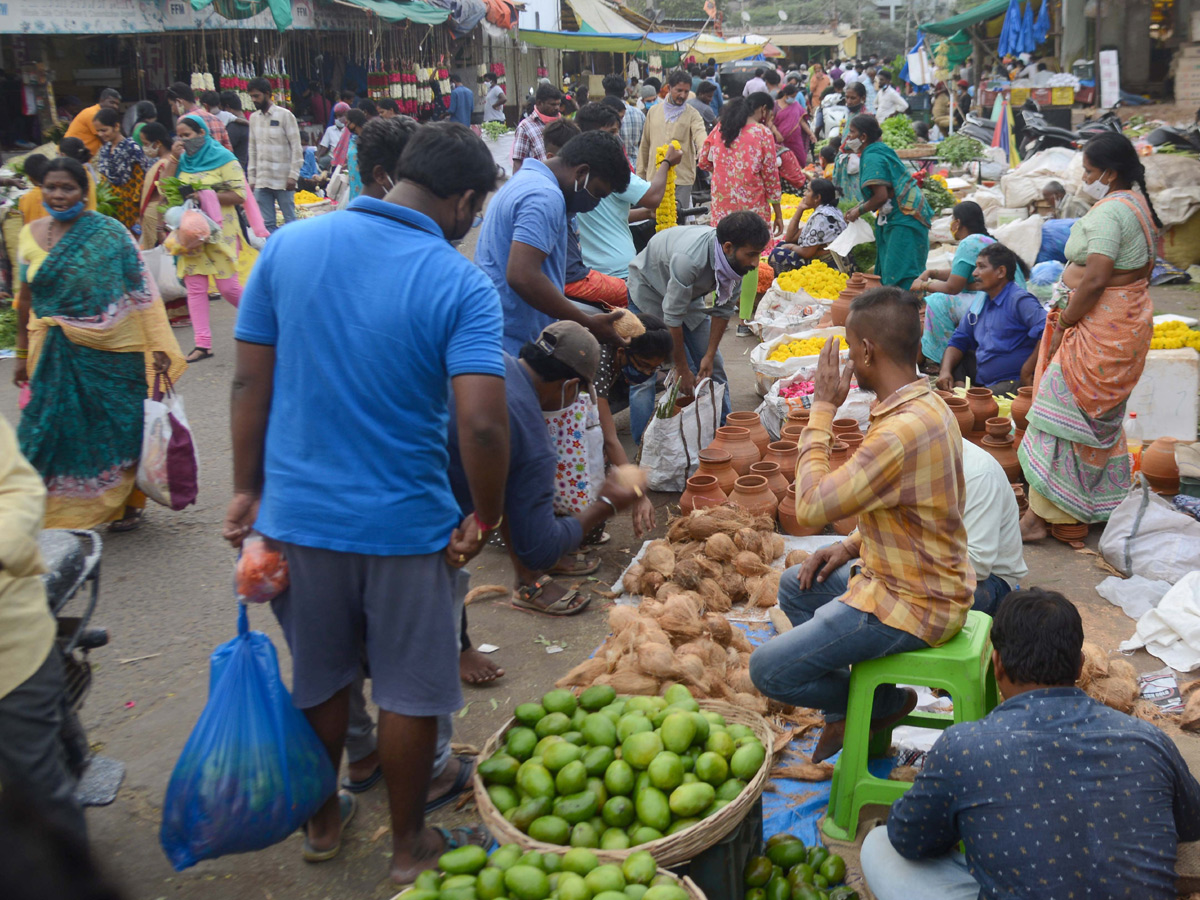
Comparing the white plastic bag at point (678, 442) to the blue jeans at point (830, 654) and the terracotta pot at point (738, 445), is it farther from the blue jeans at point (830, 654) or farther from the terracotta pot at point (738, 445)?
the blue jeans at point (830, 654)

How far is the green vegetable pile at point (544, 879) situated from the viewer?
2.17 metres

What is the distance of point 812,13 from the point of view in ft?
202

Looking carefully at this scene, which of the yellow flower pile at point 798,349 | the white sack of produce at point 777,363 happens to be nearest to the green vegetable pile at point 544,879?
the white sack of produce at point 777,363

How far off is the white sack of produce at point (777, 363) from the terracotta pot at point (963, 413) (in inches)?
46.9

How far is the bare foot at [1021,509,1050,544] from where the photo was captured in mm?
5273

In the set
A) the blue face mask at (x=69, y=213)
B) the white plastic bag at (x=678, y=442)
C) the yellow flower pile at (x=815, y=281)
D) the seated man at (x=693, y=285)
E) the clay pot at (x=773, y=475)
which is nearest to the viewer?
the blue face mask at (x=69, y=213)

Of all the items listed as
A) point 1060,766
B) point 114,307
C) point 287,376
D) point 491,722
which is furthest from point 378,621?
point 114,307

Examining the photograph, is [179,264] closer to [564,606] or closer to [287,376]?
[564,606]

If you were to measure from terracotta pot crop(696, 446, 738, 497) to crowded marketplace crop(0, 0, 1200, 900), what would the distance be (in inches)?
0.7

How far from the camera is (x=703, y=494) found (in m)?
5.24

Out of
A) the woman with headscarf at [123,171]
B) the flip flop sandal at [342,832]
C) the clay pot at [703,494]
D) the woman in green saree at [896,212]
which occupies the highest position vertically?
the woman with headscarf at [123,171]

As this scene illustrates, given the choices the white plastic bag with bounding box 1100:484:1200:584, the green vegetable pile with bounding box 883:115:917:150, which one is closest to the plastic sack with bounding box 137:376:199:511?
the white plastic bag with bounding box 1100:484:1200:584

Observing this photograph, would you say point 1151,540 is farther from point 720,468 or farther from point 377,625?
point 377,625

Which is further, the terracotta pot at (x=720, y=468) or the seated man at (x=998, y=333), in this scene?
the seated man at (x=998, y=333)
